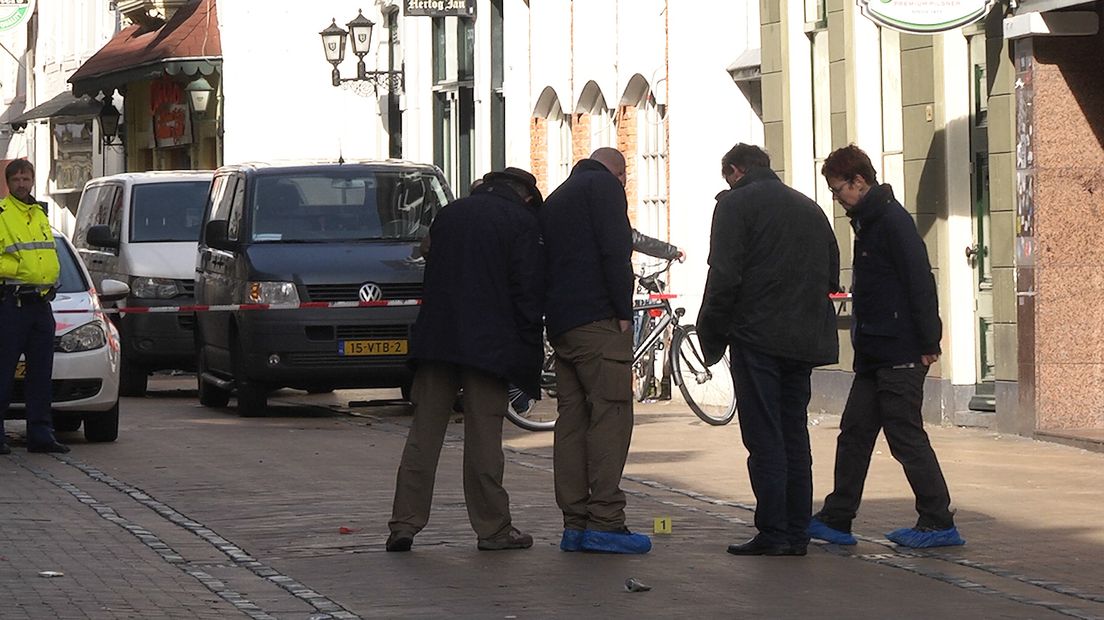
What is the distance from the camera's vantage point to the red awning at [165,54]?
127 ft

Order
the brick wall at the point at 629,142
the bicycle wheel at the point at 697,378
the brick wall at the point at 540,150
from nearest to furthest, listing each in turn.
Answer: the bicycle wheel at the point at 697,378, the brick wall at the point at 629,142, the brick wall at the point at 540,150

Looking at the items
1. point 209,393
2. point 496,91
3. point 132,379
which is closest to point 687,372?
point 209,393

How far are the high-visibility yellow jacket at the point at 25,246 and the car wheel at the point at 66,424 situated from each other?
212cm

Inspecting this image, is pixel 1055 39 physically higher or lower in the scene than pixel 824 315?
higher

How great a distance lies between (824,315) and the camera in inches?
409

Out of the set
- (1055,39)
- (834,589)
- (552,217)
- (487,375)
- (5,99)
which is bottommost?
(834,589)

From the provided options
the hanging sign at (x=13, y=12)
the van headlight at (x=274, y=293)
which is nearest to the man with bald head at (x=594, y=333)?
the van headlight at (x=274, y=293)

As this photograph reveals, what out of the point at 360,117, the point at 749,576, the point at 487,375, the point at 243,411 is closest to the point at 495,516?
the point at 487,375

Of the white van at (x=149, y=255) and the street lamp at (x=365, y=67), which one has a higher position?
the street lamp at (x=365, y=67)

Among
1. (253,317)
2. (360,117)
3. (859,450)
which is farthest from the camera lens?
(360,117)

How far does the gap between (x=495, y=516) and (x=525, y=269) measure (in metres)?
1.09

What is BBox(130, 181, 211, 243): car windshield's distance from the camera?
23.0 m

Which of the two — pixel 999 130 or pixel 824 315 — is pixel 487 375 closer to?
pixel 824 315

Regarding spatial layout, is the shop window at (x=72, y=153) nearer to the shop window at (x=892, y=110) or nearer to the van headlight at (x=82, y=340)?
the shop window at (x=892, y=110)
